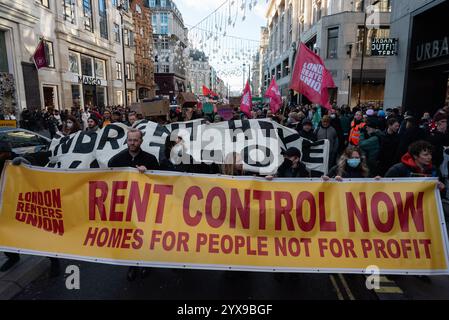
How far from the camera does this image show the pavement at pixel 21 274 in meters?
3.57

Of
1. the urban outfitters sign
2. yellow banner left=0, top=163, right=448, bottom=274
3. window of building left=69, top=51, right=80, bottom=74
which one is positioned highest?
window of building left=69, top=51, right=80, bottom=74

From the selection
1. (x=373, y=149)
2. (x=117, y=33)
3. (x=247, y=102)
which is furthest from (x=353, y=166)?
(x=117, y=33)

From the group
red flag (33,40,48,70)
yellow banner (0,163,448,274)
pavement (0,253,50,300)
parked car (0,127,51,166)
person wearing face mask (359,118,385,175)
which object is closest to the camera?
yellow banner (0,163,448,274)

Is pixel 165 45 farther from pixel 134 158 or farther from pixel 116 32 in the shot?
pixel 134 158

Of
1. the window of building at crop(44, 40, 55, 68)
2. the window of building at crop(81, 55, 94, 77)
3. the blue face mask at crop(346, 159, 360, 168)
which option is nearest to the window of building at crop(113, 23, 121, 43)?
the window of building at crop(81, 55, 94, 77)

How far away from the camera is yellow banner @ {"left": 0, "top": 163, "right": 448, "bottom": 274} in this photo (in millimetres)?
3191

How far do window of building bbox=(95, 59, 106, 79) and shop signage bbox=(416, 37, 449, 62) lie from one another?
Result: 27.5 m

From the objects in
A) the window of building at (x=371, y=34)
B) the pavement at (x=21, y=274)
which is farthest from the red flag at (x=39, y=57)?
the window of building at (x=371, y=34)

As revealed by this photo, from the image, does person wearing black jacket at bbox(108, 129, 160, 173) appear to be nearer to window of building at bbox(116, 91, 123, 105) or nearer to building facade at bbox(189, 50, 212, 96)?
window of building at bbox(116, 91, 123, 105)

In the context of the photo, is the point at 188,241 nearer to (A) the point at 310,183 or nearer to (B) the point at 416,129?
(A) the point at 310,183

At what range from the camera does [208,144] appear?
5734mm

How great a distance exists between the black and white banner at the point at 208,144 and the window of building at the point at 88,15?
26.6 m

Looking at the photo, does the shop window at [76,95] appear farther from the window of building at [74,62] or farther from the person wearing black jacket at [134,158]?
the person wearing black jacket at [134,158]
